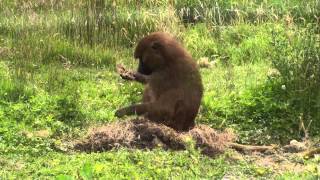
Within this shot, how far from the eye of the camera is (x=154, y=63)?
7.51 metres

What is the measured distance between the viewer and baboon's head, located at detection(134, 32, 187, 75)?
7.41m

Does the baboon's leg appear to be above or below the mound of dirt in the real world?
above

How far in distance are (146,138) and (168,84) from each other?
0.66 m

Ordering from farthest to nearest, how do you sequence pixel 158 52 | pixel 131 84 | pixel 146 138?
1. pixel 131 84
2. pixel 158 52
3. pixel 146 138

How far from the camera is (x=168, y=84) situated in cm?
735

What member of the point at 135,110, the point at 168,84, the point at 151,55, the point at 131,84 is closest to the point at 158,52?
the point at 151,55

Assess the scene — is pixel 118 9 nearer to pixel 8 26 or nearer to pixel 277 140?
pixel 8 26

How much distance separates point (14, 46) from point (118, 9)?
2.90 m

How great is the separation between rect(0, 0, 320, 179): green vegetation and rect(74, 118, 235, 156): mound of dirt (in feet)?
0.94

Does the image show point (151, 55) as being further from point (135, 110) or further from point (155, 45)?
point (135, 110)

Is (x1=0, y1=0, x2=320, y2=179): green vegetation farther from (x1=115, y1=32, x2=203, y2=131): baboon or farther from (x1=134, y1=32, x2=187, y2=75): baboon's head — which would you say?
(x1=134, y1=32, x2=187, y2=75): baboon's head

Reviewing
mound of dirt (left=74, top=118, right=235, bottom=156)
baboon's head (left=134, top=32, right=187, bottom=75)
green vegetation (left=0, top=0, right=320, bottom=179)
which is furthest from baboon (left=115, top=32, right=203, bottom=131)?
green vegetation (left=0, top=0, right=320, bottom=179)

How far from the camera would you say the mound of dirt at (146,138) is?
22.8 ft

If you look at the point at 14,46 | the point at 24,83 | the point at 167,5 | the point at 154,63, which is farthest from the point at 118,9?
the point at 154,63
